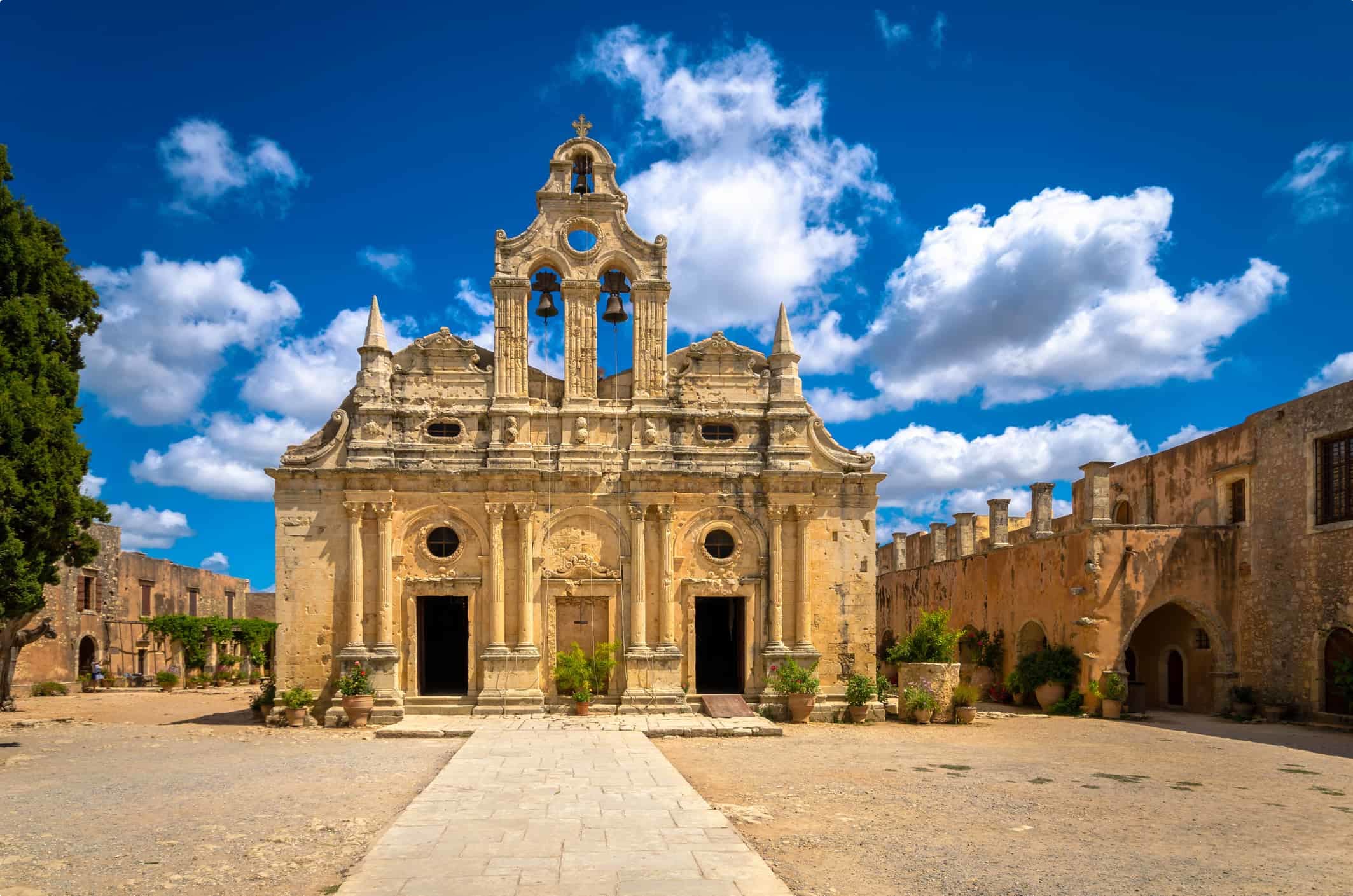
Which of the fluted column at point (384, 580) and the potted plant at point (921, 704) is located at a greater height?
the fluted column at point (384, 580)

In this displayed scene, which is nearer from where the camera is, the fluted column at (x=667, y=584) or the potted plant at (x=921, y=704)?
the potted plant at (x=921, y=704)

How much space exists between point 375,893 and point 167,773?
27.2 feet

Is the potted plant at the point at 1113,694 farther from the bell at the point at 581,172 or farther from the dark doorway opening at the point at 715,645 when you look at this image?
the bell at the point at 581,172

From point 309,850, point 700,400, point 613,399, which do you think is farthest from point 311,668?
point 309,850

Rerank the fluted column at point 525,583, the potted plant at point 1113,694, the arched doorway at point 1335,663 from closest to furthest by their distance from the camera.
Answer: the arched doorway at point 1335,663
the fluted column at point 525,583
the potted plant at point 1113,694

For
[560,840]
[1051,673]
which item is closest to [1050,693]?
[1051,673]

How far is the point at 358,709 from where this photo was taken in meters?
19.0

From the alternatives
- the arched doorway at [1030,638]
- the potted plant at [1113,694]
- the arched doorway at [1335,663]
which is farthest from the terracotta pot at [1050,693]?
the arched doorway at [1335,663]

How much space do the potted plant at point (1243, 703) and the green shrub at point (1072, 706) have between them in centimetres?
315

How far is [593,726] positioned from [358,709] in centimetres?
473

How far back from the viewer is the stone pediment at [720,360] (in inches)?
844

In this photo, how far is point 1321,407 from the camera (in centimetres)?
2033

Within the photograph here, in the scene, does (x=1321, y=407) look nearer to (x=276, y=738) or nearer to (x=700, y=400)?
(x=700, y=400)

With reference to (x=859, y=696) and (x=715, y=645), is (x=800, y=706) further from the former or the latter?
(x=715, y=645)
